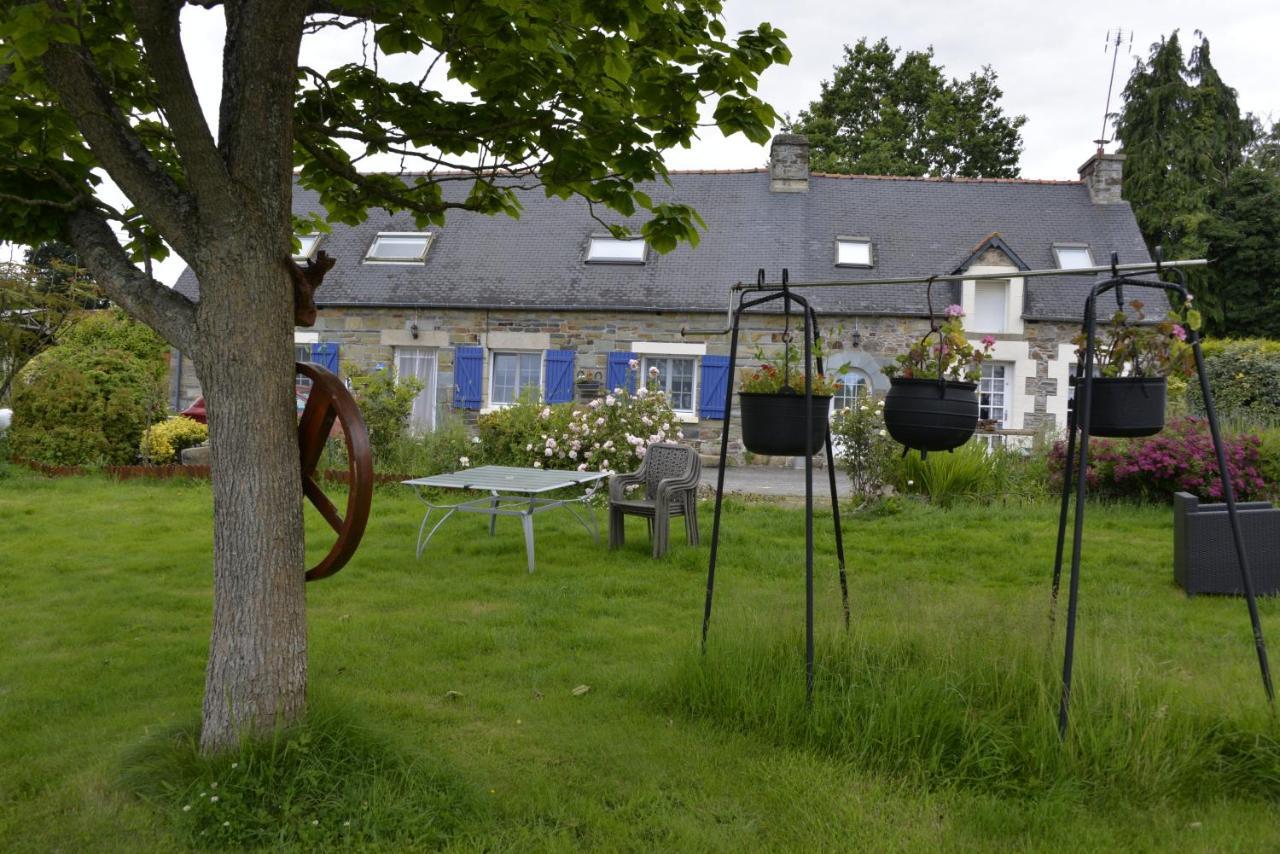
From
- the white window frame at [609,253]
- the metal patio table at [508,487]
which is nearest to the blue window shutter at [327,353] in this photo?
the white window frame at [609,253]

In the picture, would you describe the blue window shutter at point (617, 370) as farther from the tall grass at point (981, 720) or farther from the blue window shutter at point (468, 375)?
the tall grass at point (981, 720)

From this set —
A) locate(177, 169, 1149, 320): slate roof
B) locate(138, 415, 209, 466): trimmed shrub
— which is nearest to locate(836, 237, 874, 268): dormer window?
locate(177, 169, 1149, 320): slate roof

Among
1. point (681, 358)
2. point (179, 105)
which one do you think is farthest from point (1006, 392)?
point (179, 105)

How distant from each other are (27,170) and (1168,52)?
102 ft

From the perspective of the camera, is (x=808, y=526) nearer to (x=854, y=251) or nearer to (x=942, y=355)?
(x=942, y=355)

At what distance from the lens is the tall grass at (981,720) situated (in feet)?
10.5

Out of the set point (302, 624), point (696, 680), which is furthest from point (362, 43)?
point (696, 680)

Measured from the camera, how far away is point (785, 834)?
294cm

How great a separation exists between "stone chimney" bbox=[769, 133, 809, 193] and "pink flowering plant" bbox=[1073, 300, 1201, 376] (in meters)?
14.5

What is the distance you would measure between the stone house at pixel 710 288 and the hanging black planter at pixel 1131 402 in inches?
443

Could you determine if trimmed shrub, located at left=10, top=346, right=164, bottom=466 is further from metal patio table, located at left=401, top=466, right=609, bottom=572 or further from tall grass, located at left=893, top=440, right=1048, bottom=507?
tall grass, located at left=893, top=440, right=1048, bottom=507

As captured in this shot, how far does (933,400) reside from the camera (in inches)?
156

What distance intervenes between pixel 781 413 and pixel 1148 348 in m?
1.43

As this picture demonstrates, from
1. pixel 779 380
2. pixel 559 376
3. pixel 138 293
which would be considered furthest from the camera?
pixel 559 376
